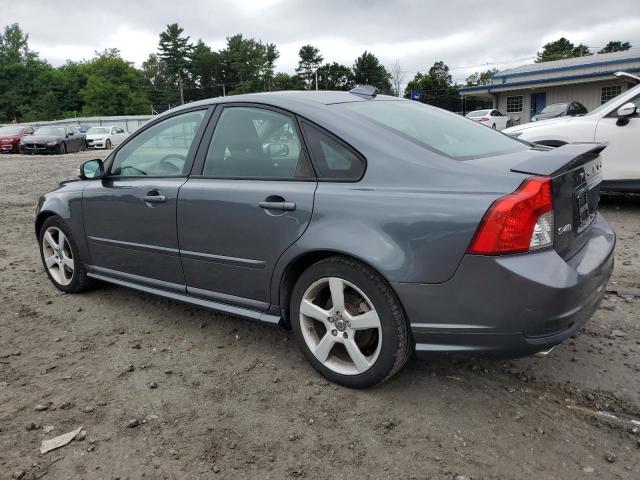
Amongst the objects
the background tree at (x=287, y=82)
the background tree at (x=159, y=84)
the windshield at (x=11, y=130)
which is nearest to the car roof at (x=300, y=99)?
the windshield at (x=11, y=130)

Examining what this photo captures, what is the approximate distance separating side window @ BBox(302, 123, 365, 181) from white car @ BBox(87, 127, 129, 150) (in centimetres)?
2905

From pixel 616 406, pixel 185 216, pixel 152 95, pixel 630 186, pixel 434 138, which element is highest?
pixel 152 95

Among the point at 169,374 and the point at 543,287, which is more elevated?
the point at 543,287

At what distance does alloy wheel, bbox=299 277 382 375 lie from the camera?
2.74 meters

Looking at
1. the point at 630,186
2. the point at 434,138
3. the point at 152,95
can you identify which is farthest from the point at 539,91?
the point at 152,95

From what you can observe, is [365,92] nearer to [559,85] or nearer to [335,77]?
[559,85]

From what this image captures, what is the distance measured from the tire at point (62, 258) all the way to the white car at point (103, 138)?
87.7 feet

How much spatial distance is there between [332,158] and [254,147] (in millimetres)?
611

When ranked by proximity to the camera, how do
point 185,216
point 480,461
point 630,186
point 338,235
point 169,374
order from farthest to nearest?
point 630,186, point 185,216, point 169,374, point 338,235, point 480,461

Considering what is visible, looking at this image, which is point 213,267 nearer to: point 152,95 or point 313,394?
point 313,394

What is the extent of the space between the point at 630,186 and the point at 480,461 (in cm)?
569

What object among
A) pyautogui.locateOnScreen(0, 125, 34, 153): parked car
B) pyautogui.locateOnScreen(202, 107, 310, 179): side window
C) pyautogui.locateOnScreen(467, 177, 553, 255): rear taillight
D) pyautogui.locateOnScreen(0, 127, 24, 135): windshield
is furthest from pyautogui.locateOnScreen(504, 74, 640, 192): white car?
pyautogui.locateOnScreen(0, 127, 24, 135): windshield

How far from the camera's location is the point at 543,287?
2291 mm

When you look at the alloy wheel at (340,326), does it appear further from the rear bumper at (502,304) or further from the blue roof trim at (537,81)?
the blue roof trim at (537,81)
